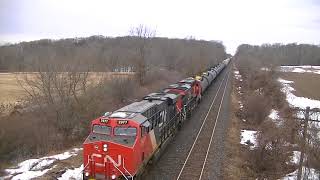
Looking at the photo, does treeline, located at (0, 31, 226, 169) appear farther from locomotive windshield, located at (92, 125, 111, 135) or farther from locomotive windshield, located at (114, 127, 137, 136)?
locomotive windshield, located at (114, 127, 137, 136)

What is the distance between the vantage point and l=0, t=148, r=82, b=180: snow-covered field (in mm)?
16656

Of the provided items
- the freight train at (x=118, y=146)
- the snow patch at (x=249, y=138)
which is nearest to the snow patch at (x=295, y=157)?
the snow patch at (x=249, y=138)

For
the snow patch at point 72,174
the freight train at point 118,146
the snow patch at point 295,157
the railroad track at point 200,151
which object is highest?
the freight train at point 118,146

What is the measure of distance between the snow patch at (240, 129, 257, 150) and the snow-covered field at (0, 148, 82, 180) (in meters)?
11.9

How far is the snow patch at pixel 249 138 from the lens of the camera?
24.1 meters

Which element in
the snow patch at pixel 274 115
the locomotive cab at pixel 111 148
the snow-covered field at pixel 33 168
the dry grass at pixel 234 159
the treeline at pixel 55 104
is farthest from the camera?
the snow patch at pixel 274 115

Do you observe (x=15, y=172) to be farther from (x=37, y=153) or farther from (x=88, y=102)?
(x=88, y=102)

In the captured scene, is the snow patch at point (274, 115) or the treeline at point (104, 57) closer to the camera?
the snow patch at point (274, 115)

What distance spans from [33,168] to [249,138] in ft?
50.4

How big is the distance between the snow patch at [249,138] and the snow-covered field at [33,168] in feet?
38.9

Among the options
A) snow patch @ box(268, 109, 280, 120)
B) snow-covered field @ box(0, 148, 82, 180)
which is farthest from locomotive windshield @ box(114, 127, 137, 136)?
snow patch @ box(268, 109, 280, 120)

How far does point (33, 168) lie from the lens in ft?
58.5

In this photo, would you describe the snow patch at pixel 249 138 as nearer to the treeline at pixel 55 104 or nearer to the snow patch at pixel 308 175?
the snow patch at pixel 308 175

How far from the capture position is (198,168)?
18.3 m
